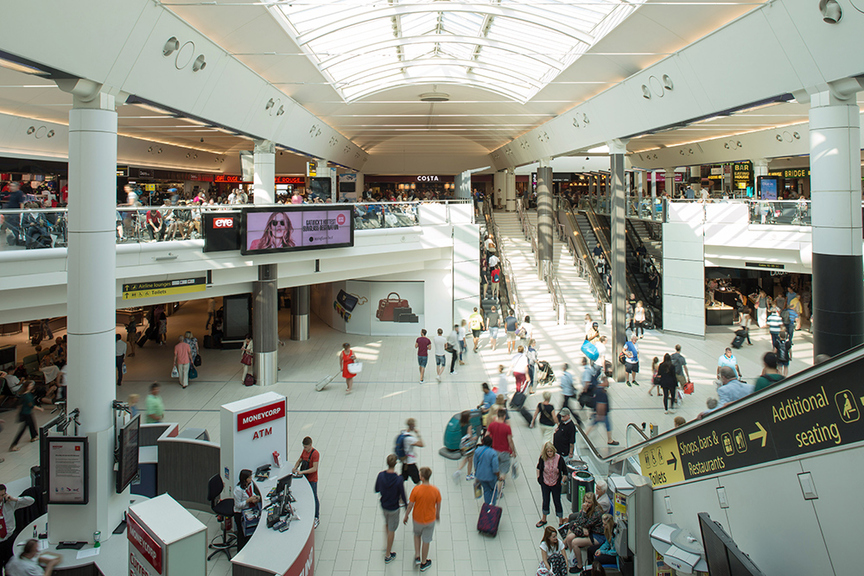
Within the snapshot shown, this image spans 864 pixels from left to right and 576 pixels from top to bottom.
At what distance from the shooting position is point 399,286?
2059cm

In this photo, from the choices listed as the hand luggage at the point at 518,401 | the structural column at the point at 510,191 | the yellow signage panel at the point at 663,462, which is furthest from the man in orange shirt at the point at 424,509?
the structural column at the point at 510,191

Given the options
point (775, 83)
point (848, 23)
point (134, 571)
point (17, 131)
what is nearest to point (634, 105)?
point (775, 83)

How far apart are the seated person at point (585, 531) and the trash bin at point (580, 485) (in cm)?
84

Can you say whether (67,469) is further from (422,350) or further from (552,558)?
(422,350)

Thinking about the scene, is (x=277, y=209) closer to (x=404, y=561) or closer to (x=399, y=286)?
(x=399, y=286)

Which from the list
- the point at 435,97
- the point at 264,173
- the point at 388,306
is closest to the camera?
the point at 264,173

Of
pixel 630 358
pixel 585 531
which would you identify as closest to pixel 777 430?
pixel 585 531

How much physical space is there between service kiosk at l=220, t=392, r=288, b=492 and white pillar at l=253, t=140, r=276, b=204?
9426 millimetres

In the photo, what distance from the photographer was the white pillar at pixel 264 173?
54.1 ft

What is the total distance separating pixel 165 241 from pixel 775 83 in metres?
11.8

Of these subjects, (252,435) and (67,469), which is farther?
(252,435)

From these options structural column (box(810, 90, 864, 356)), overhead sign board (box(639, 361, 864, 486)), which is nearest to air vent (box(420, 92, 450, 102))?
structural column (box(810, 90, 864, 356))

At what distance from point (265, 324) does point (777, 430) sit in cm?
1257

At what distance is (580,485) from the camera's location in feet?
25.1
